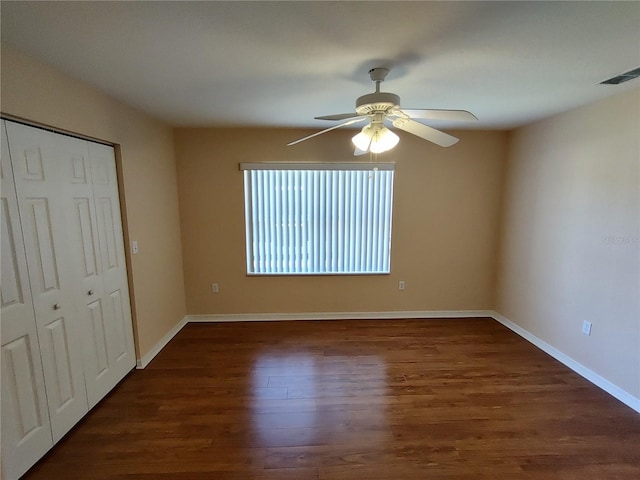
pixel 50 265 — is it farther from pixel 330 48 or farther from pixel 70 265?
pixel 330 48

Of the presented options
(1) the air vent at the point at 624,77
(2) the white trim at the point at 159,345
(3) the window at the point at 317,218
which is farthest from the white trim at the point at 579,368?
(2) the white trim at the point at 159,345

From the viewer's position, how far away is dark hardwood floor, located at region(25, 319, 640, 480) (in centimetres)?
175

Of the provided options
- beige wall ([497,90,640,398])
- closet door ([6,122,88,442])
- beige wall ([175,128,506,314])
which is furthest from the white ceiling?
beige wall ([175,128,506,314])

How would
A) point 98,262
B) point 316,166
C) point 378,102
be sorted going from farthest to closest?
point 316,166 < point 98,262 < point 378,102

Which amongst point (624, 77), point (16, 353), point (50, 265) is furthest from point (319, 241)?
point (624, 77)

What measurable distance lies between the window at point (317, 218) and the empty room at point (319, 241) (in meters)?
0.03

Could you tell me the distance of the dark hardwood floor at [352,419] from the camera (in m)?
1.75

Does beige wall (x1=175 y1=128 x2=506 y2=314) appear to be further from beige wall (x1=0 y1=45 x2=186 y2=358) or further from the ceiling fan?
the ceiling fan

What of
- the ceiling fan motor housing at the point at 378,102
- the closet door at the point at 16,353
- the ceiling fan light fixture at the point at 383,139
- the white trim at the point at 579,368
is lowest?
the white trim at the point at 579,368

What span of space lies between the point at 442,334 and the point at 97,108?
391 cm

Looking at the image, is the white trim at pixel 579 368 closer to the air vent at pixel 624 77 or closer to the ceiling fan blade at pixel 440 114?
the air vent at pixel 624 77

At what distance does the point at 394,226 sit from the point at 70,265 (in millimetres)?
3152

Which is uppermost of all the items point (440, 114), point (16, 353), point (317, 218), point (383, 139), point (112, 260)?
point (440, 114)

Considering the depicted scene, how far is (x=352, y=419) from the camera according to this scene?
2.11 metres
